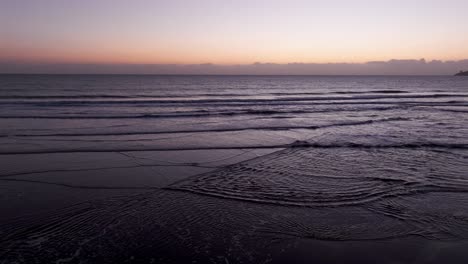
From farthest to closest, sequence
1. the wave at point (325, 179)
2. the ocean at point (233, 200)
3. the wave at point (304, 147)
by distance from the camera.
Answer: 1. the wave at point (304, 147)
2. the wave at point (325, 179)
3. the ocean at point (233, 200)

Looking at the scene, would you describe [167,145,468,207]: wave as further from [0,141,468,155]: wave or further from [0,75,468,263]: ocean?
[0,141,468,155]: wave

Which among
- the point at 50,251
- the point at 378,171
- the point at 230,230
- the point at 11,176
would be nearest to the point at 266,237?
the point at 230,230

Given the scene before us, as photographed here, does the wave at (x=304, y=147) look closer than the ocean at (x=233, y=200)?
No

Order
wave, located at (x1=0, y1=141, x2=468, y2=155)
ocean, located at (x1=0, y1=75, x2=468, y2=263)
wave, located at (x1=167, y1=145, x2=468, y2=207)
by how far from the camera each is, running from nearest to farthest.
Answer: ocean, located at (x1=0, y1=75, x2=468, y2=263), wave, located at (x1=167, y1=145, x2=468, y2=207), wave, located at (x1=0, y1=141, x2=468, y2=155)

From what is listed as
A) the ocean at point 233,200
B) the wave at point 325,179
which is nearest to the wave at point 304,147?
the ocean at point 233,200

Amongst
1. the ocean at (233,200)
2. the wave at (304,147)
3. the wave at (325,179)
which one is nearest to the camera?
the ocean at (233,200)

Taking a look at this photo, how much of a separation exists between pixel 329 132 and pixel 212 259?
42.9 feet

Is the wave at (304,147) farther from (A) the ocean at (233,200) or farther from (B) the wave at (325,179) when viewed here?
(B) the wave at (325,179)

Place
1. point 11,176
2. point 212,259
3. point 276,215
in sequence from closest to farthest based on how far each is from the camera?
point 212,259 → point 276,215 → point 11,176

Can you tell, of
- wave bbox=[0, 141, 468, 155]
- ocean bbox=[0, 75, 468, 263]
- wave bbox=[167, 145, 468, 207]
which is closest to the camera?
ocean bbox=[0, 75, 468, 263]

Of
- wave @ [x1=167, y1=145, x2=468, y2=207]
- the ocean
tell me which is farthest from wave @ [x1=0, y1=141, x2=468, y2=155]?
wave @ [x1=167, y1=145, x2=468, y2=207]

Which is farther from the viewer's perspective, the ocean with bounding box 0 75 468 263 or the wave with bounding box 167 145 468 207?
the wave with bounding box 167 145 468 207

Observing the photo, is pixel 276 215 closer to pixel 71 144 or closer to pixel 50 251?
pixel 50 251

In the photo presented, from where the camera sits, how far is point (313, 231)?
5641mm
